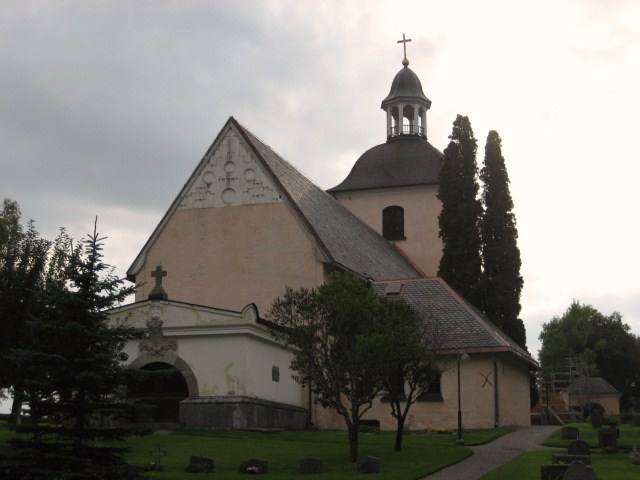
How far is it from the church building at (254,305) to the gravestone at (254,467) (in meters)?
9.17

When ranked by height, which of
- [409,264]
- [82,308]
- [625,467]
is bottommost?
[625,467]

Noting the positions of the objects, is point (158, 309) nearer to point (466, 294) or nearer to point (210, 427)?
point (210, 427)

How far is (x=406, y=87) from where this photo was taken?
6125cm

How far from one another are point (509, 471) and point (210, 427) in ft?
38.3

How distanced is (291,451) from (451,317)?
47.8 ft

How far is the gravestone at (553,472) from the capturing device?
19.2 metres

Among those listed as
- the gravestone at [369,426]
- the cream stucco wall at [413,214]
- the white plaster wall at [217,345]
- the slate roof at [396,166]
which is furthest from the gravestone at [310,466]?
the slate roof at [396,166]

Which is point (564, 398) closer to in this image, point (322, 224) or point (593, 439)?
point (322, 224)

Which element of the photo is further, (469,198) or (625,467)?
(469,198)

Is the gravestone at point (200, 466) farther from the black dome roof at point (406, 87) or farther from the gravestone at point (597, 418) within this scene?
the black dome roof at point (406, 87)

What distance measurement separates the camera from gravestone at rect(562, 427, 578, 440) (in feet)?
97.5

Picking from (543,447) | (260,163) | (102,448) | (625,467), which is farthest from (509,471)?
(260,163)

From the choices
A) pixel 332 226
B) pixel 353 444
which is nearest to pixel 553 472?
pixel 353 444

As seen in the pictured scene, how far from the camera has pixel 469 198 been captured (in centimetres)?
4912
